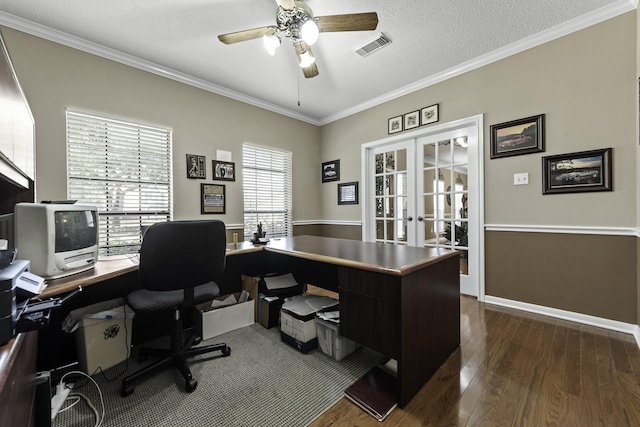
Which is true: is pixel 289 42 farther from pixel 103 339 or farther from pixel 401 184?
pixel 103 339

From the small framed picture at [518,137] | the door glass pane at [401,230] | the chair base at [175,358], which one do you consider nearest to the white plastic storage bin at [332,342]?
the chair base at [175,358]

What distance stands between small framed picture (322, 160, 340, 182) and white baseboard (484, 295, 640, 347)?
2827 mm

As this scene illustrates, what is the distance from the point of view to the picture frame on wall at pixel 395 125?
3.69 meters

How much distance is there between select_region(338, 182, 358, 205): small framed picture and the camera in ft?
14.1

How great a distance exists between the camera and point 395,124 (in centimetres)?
373

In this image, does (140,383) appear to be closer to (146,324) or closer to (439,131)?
(146,324)

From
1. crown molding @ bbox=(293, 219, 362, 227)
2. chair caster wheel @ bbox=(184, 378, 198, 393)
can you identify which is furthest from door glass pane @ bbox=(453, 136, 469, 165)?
chair caster wheel @ bbox=(184, 378, 198, 393)

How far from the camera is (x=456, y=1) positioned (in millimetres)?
2113

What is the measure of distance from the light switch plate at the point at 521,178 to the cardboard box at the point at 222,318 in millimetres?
2949

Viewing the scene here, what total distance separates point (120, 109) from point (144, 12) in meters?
1.04

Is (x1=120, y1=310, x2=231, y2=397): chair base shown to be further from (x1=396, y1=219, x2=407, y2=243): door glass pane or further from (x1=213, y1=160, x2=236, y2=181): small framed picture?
(x1=396, y1=219, x2=407, y2=243): door glass pane

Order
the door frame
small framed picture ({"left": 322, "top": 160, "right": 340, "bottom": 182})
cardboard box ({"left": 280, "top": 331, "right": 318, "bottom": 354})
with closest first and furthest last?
cardboard box ({"left": 280, "top": 331, "right": 318, "bottom": 354}) < the door frame < small framed picture ({"left": 322, "top": 160, "right": 340, "bottom": 182})

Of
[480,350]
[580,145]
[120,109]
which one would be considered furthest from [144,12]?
[580,145]

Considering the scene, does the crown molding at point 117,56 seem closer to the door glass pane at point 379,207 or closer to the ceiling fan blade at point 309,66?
the ceiling fan blade at point 309,66
